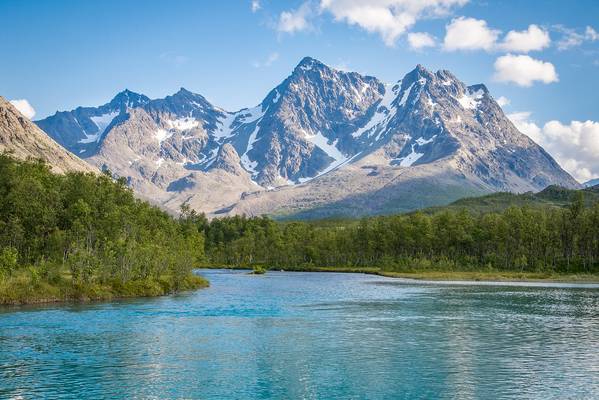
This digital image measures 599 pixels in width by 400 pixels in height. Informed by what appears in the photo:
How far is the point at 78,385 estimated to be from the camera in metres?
41.8

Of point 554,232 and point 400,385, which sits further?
point 554,232

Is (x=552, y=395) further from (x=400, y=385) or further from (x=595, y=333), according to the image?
(x=595, y=333)

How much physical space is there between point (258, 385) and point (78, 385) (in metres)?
12.5

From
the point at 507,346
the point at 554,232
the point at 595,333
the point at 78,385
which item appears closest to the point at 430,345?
the point at 507,346

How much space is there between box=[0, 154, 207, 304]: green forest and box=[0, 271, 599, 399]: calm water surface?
9418 mm

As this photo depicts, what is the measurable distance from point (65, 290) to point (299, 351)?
165ft

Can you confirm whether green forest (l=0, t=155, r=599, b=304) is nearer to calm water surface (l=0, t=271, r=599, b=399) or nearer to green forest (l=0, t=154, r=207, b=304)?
green forest (l=0, t=154, r=207, b=304)

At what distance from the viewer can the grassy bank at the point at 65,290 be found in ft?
279

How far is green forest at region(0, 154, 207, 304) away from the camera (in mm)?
92188

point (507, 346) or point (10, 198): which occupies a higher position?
point (10, 198)

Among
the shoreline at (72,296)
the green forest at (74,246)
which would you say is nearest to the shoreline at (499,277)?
the green forest at (74,246)

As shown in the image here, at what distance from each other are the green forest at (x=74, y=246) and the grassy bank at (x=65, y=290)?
13 centimetres

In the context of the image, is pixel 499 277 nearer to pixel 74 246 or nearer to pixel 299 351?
pixel 74 246

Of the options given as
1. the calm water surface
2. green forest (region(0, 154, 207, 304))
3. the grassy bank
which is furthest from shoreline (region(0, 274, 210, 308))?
the calm water surface
